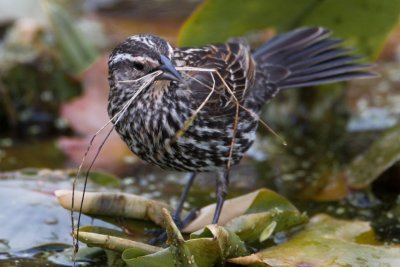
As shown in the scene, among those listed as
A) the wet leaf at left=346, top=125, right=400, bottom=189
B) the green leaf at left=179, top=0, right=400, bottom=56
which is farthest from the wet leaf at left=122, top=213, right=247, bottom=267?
the green leaf at left=179, top=0, right=400, bottom=56

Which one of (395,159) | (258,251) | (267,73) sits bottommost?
(258,251)

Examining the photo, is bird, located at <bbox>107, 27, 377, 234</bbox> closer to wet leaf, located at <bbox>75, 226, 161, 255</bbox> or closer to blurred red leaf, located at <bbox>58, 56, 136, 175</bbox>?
wet leaf, located at <bbox>75, 226, 161, 255</bbox>

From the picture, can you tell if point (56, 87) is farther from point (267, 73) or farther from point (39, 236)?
point (39, 236)

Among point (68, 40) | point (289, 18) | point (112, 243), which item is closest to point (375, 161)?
point (289, 18)

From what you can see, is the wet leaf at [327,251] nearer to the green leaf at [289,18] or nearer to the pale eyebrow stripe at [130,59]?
the pale eyebrow stripe at [130,59]

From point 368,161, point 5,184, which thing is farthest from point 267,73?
point 5,184

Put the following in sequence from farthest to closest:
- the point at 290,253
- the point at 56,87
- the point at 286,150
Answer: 1. the point at 56,87
2. the point at 286,150
3. the point at 290,253
